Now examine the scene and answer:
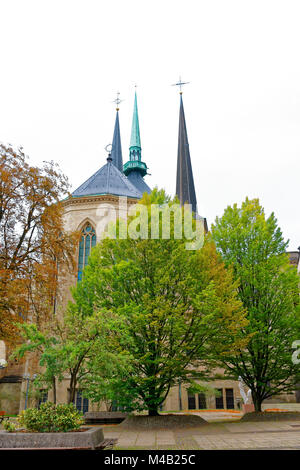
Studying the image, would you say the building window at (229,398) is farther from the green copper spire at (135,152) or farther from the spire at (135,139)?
the spire at (135,139)

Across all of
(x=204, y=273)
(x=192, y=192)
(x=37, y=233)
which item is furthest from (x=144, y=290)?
(x=192, y=192)

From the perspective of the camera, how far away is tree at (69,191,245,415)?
645 inches

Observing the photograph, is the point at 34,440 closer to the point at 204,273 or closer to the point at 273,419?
the point at 204,273

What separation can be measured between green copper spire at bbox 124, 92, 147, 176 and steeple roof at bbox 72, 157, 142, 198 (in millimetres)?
29054

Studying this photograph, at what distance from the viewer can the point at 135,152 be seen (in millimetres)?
74250

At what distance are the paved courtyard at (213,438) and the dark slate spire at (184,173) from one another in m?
39.7

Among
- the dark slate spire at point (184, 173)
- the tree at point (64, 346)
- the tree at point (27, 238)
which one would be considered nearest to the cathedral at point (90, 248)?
the tree at point (27, 238)

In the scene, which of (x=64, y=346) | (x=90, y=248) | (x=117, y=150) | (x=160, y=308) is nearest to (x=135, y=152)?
(x=117, y=150)

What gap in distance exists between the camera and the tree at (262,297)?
63.7 feet

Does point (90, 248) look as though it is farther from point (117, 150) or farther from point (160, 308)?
point (117, 150)

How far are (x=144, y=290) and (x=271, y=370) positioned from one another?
7.95 metres

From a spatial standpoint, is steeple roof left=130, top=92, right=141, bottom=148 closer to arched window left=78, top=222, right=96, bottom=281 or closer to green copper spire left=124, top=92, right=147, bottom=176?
green copper spire left=124, top=92, right=147, bottom=176

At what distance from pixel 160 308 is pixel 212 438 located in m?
5.51

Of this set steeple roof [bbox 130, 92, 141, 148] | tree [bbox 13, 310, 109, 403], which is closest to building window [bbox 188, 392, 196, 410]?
tree [bbox 13, 310, 109, 403]
